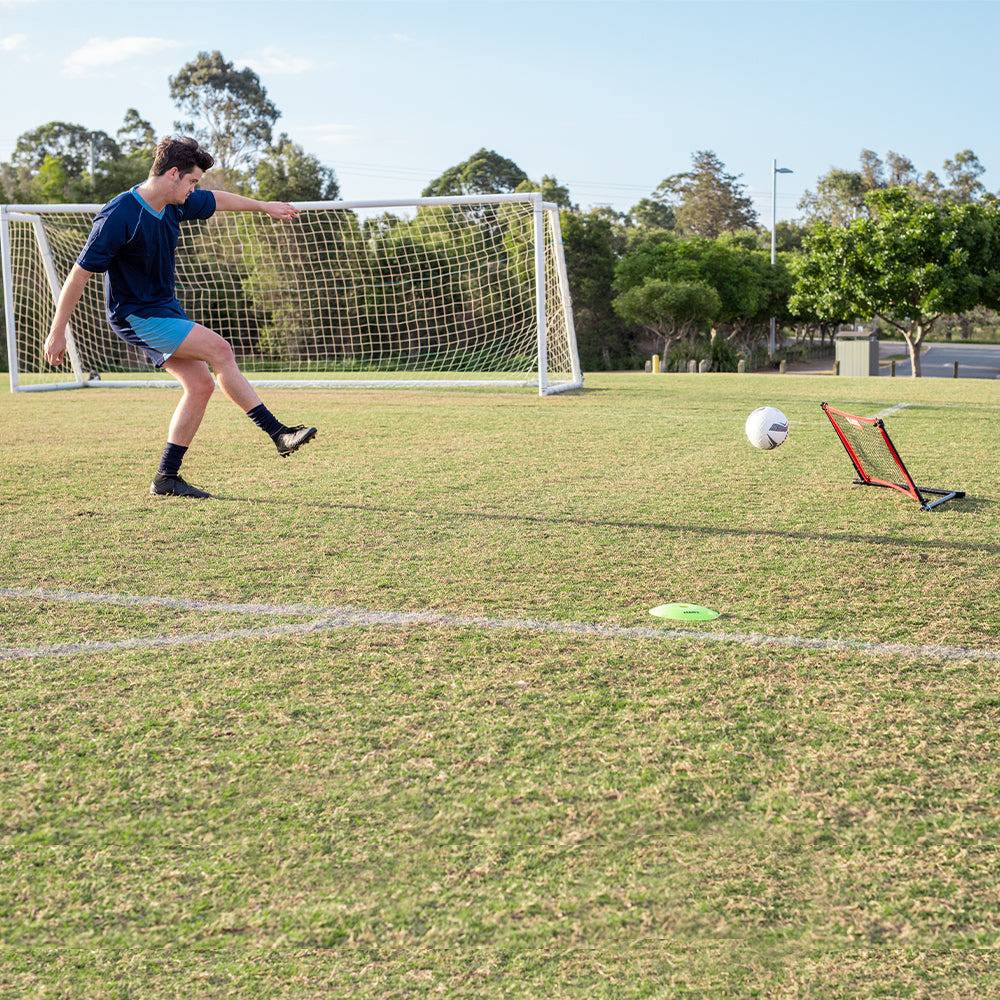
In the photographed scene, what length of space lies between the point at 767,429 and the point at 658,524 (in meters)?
2.33

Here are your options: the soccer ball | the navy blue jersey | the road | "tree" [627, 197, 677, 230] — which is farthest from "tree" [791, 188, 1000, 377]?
"tree" [627, 197, 677, 230]

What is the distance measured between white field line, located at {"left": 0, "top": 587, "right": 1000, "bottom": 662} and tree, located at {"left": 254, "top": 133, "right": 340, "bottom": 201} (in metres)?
48.5

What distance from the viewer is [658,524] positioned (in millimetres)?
6020

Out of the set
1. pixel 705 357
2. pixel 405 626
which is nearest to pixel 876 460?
pixel 405 626

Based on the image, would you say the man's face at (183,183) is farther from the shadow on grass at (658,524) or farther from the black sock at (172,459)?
the shadow on grass at (658,524)

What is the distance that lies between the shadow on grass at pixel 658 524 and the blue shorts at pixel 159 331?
0.93 metres

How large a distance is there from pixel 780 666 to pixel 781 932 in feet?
5.12

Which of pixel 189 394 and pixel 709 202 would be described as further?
pixel 709 202

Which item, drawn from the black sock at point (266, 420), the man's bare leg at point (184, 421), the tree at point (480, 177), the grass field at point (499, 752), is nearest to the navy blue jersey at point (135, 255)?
the man's bare leg at point (184, 421)

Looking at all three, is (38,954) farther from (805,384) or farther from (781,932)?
(805,384)

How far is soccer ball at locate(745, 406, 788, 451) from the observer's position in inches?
316

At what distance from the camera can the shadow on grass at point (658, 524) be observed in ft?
18.0

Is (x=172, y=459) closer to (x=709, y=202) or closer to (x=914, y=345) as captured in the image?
(x=914, y=345)

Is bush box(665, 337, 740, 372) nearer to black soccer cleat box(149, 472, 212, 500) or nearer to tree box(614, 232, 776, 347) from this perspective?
tree box(614, 232, 776, 347)
